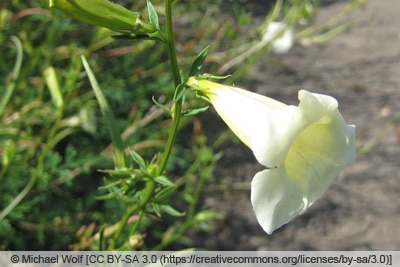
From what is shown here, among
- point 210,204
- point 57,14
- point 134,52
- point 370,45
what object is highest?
point 57,14

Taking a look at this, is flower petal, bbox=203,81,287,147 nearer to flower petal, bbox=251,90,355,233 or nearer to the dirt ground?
flower petal, bbox=251,90,355,233

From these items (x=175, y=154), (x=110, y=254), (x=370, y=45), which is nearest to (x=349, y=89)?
(x=370, y=45)

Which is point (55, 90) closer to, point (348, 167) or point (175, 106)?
point (175, 106)

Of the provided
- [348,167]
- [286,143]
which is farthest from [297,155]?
[348,167]

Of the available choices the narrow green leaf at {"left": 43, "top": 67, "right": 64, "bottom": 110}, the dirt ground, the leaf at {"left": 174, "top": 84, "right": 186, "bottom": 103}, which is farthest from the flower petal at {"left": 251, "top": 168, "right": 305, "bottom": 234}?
the dirt ground

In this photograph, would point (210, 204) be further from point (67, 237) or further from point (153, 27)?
point (153, 27)
